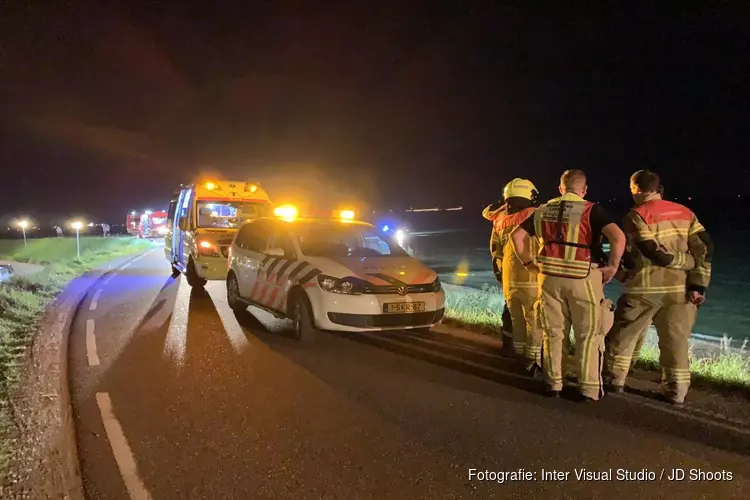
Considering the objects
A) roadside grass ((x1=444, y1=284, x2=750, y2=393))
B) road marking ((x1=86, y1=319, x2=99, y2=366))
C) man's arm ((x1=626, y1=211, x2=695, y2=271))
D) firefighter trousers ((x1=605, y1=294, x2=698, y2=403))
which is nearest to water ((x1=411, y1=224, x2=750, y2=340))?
roadside grass ((x1=444, y1=284, x2=750, y2=393))

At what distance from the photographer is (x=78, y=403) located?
5.24 metres

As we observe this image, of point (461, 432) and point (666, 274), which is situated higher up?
point (666, 274)

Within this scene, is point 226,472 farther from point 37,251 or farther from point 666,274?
point 37,251

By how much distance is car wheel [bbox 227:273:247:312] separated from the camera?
9438mm

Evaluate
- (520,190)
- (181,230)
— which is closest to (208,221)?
(181,230)

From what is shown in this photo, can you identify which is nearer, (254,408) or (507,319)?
(254,408)

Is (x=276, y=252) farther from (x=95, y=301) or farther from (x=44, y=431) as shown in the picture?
(x=95, y=301)

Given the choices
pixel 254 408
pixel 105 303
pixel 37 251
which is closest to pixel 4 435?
pixel 254 408

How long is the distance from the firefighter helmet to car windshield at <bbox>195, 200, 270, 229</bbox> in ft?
24.9

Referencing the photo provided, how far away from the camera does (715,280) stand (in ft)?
82.1

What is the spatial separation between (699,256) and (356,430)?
306cm

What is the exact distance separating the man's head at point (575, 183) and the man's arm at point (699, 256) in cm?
89

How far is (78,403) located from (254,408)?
1.56 m

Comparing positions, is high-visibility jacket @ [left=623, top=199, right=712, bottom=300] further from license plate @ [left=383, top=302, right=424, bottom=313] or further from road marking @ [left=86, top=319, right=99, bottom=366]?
road marking @ [left=86, top=319, right=99, bottom=366]
